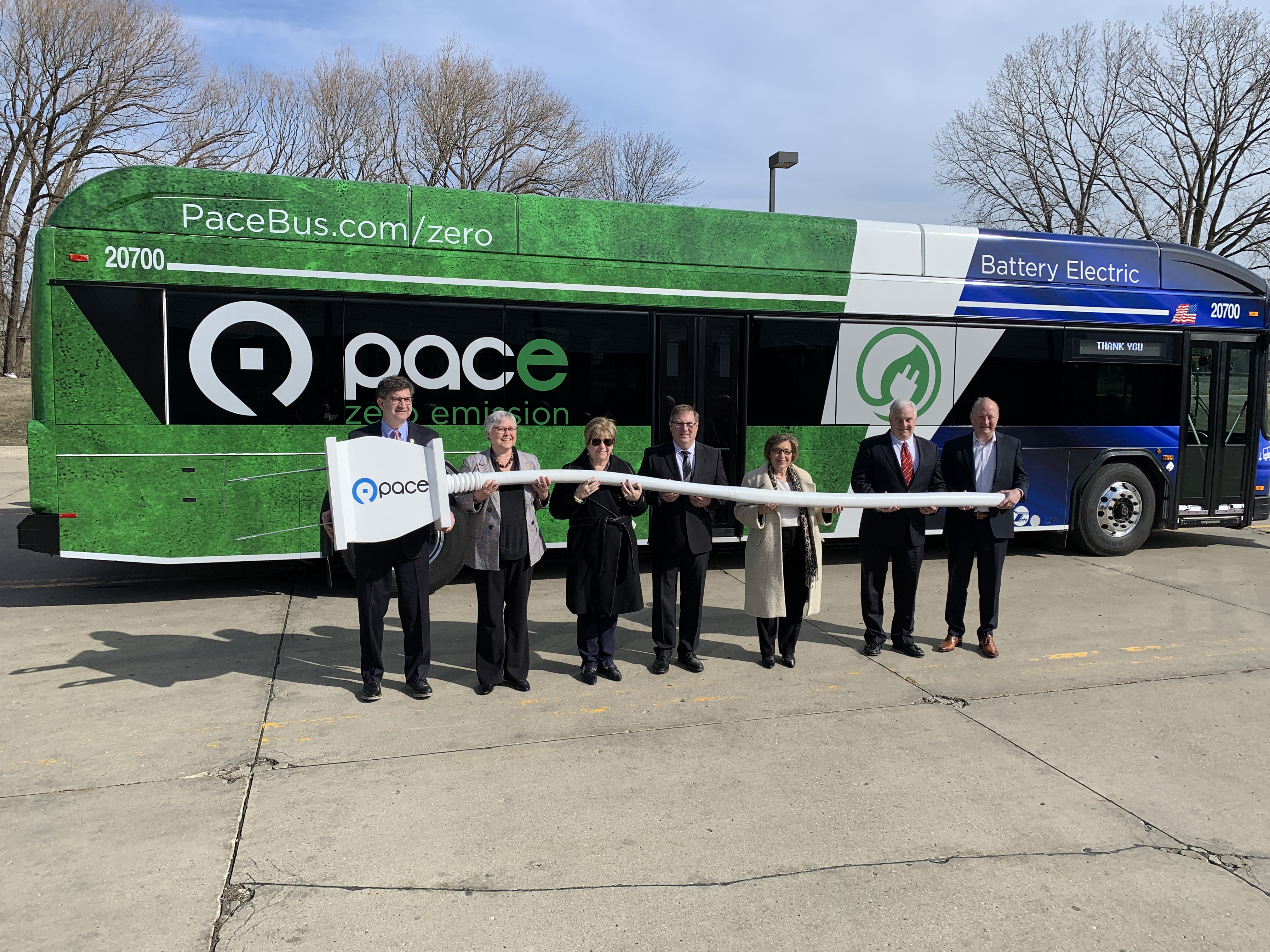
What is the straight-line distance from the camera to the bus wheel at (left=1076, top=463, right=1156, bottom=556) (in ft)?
30.1

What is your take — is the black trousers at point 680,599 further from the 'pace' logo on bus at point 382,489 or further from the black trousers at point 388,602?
the 'pace' logo on bus at point 382,489

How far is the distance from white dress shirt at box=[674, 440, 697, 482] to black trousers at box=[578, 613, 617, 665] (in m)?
0.98

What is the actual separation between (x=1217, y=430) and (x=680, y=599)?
23.9ft

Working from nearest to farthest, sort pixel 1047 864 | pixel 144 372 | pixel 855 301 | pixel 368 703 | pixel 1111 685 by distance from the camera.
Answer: pixel 1047 864
pixel 368 703
pixel 1111 685
pixel 144 372
pixel 855 301

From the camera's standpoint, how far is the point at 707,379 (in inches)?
319

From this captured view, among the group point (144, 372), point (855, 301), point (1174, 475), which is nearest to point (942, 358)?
point (855, 301)

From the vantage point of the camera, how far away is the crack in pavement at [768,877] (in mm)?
3219

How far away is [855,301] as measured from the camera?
332 inches

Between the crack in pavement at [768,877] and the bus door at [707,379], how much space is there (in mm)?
4748

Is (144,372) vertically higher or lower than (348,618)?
higher

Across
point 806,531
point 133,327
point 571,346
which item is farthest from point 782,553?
point 133,327

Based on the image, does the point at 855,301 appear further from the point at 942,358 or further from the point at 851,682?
the point at 851,682

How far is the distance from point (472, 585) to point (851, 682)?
3.64 meters

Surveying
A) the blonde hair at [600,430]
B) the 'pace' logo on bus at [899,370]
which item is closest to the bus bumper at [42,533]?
the blonde hair at [600,430]
